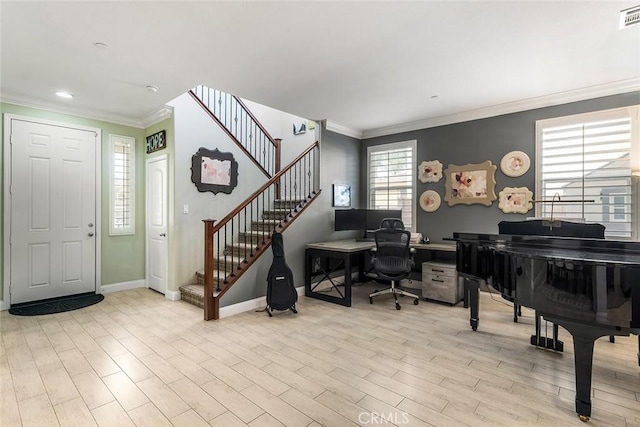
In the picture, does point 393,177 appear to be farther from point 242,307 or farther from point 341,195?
point 242,307

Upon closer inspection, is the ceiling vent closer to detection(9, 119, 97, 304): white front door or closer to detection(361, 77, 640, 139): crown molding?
detection(361, 77, 640, 139): crown molding

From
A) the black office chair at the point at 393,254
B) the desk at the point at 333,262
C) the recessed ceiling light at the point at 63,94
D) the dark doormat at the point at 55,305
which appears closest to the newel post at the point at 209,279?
the desk at the point at 333,262

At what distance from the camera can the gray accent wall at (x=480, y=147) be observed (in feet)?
12.7

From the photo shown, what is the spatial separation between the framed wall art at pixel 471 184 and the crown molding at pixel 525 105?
72cm

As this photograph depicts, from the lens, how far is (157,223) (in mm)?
4582

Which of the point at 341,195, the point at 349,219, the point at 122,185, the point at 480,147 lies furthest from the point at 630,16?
the point at 122,185

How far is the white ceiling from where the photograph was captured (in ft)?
7.25

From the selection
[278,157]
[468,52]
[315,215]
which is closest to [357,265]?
[315,215]

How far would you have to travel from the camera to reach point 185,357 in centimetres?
260

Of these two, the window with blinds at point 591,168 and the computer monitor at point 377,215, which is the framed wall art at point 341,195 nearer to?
the computer monitor at point 377,215

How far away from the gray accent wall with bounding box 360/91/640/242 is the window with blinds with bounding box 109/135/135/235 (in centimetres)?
441

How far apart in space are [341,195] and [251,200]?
6.29 ft

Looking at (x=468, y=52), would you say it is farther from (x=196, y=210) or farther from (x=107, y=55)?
(x=196, y=210)

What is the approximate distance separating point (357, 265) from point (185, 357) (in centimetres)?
343
